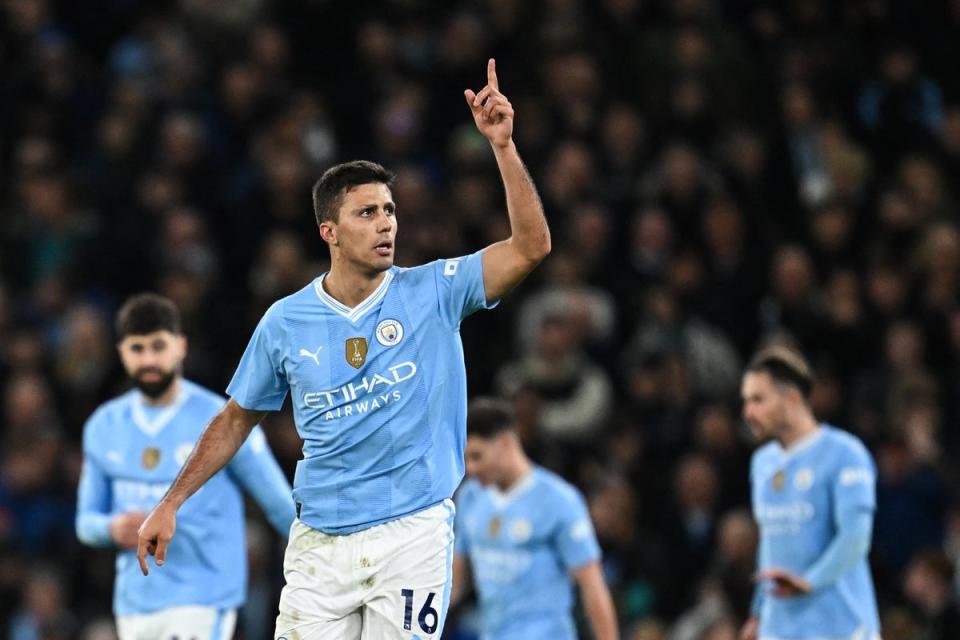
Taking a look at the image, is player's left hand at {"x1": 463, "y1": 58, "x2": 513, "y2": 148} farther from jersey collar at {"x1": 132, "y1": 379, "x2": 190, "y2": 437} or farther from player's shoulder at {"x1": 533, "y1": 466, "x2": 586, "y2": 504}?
player's shoulder at {"x1": 533, "y1": 466, "x2": 586, "y2": 504}

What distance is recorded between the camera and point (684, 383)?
11.3 meters

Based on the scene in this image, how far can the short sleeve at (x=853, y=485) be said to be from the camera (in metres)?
7.84

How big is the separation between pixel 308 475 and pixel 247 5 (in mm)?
9179

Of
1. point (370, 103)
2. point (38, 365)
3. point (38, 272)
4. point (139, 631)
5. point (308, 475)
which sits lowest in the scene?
point (139, 631)

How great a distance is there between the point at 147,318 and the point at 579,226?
4.93 m

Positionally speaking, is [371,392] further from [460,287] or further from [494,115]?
[494,115]

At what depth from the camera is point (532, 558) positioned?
8.48 meters

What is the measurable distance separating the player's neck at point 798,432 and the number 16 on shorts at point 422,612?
9.28 ft

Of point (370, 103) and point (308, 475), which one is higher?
point (370, 103)

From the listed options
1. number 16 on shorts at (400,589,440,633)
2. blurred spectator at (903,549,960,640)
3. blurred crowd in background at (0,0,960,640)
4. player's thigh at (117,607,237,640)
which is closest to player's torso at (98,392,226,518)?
player's thigh at (117,607,237,640)

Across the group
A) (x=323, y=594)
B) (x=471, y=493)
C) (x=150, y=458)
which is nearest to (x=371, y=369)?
(x=323, y=594)

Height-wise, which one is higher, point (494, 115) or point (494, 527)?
point (494, 115)

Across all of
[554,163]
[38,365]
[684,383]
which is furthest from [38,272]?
[684,383]

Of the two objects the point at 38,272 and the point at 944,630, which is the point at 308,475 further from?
the point at 38,272
